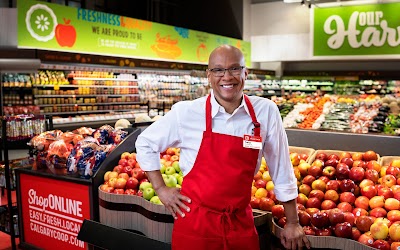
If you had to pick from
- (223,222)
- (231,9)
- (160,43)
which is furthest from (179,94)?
(223,222)

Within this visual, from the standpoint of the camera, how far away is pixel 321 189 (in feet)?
10.7

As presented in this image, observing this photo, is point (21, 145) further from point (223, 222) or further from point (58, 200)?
point (223, 222)

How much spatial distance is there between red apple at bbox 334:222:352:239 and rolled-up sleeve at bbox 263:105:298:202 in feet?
1.57

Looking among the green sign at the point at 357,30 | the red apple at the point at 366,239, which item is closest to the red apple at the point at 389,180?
the red apple at the point at 366,239

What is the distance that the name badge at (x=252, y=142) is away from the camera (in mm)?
2154

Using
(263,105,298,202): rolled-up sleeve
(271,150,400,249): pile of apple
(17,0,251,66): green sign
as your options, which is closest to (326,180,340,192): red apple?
(271,150,400,249): pile of apple

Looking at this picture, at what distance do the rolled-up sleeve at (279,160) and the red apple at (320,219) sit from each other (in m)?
0.48

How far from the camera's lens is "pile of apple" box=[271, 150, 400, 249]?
2.60 metres

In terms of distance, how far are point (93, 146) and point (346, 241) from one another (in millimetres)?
2409

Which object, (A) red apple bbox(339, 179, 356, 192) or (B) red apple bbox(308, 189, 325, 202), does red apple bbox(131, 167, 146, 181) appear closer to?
(B) red apple bbox(308, 189, 325, 202)

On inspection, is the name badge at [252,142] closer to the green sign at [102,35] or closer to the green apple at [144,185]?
the green apple at [144,185]

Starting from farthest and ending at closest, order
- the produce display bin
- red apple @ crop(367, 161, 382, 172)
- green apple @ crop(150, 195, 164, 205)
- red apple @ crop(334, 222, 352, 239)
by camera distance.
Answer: the produce display bin < red apple @ crop(367, 161, 382, 172) < green apple @ crop(150, 195, 164, 205) < red apple @ crop(334, 222, 352, 239)

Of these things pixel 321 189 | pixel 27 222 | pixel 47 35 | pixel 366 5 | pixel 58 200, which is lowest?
pixel 27 222

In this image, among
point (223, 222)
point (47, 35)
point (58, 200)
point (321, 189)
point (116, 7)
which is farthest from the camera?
point (116, 7)
